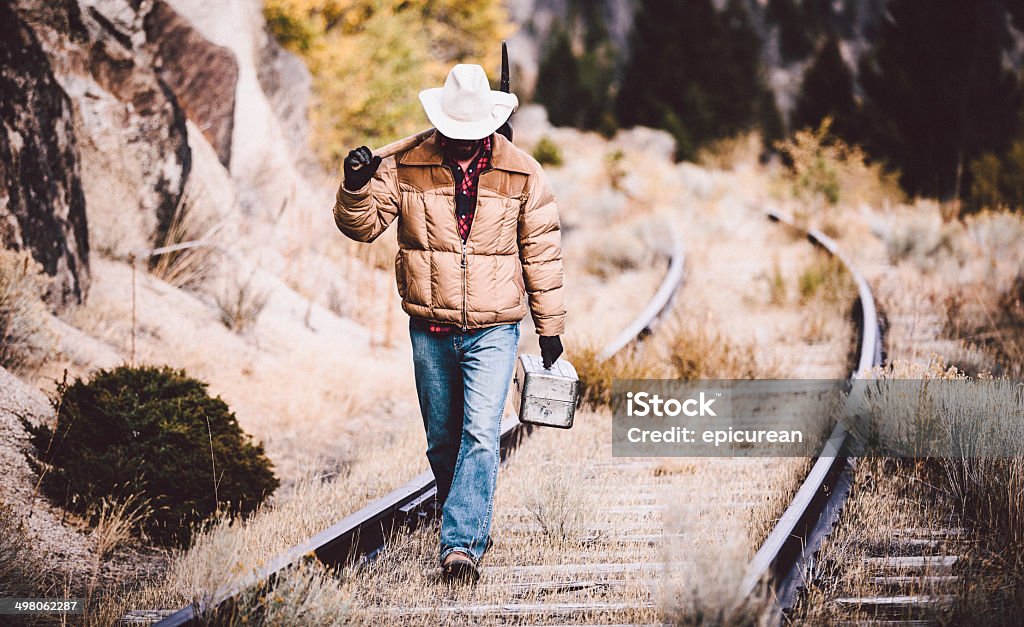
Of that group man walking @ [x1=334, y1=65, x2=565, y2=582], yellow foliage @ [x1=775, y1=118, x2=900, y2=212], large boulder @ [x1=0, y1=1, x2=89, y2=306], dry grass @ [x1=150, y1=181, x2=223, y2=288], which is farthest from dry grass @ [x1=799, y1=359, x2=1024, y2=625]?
yellow foliage @ [x1=775, y1=118, x2=900, y2=212]

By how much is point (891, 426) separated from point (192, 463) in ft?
12.9

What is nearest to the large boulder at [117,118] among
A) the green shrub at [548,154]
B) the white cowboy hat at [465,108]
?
the white cowboy hat at [465,108]

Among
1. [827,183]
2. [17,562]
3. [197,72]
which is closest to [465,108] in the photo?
[17,562]

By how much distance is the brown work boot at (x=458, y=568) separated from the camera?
3.76 m

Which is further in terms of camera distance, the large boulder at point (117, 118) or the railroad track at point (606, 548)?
the large boulder at point (117, 118)

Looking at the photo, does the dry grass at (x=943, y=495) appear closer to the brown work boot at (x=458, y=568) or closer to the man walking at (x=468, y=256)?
the brown work boot at (x=458, y=568)

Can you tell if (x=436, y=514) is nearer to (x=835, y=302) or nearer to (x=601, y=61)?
(x=835, y=302)

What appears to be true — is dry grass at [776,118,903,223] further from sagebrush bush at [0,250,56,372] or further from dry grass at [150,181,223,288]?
sagebrush bush at [0,250,56,372]

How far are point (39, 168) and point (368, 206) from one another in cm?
434

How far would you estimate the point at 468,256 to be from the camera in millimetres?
3738

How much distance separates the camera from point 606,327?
9.09m

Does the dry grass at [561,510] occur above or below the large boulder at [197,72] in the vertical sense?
below

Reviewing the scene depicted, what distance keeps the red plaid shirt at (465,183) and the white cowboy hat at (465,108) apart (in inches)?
4.5

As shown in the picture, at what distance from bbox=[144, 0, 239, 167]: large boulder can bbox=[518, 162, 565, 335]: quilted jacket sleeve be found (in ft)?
22.0
